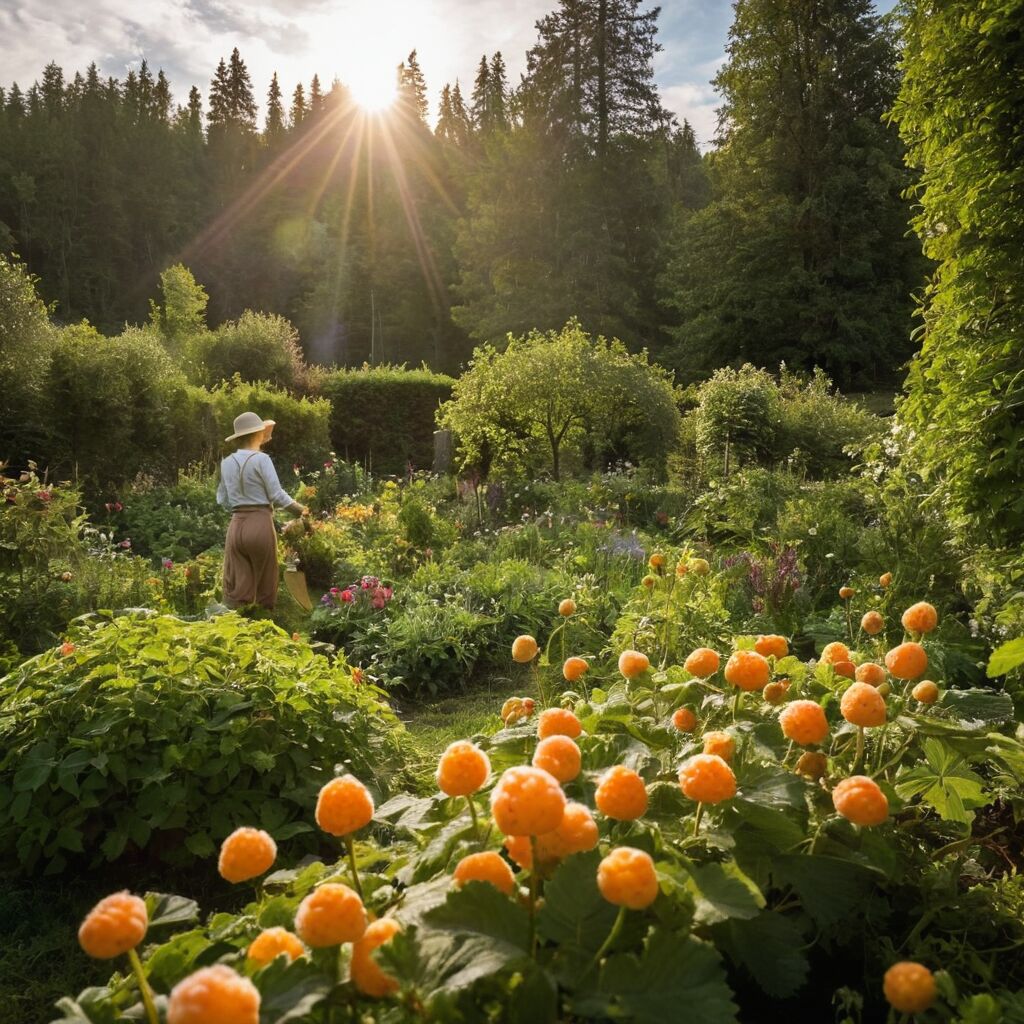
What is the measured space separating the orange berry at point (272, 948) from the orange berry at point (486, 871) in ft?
0.63

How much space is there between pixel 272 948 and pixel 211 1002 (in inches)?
10.9

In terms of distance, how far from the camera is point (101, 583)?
5.65 metres

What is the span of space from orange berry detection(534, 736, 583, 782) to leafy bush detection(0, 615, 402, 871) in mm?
1648

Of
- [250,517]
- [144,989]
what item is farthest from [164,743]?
[250,517]

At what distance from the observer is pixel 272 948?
0.83 metres

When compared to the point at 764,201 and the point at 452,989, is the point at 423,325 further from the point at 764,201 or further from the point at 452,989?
the point at 452,989

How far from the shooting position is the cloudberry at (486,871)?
870 mm

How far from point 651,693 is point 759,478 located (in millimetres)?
6381

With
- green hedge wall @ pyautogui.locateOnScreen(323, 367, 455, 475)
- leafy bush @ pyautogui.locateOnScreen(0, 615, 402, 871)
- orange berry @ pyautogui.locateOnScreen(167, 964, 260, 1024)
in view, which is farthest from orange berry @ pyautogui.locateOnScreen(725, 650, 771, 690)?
green hedge wall @ pyautogui.locateOnScreen(323, 367, 455, 475)

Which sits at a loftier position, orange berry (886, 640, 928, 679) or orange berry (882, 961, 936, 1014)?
orange berry (886, 640, 928, 679)

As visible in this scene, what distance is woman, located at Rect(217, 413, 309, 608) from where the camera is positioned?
5.90 m

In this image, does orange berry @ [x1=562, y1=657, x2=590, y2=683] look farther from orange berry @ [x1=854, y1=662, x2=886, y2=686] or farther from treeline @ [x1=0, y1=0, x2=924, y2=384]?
treeline @ [x1=0, y1=0, x2=924, y2=384]

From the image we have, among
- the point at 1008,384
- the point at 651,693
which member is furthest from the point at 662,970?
the point at 1008,384

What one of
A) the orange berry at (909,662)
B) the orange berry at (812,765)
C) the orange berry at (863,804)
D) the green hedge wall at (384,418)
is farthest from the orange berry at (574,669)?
the green hedge wall at (384,418)
